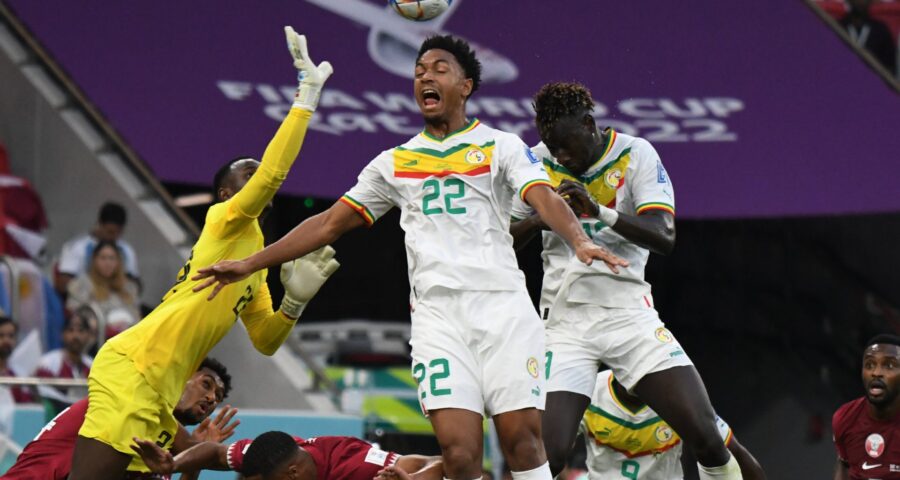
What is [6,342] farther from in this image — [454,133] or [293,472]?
[454,133]

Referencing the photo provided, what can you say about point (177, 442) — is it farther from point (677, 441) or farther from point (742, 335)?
point (742, 335)

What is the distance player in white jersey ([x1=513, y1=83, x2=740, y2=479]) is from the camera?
764 cm

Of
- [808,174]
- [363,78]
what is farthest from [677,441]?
[363,78]

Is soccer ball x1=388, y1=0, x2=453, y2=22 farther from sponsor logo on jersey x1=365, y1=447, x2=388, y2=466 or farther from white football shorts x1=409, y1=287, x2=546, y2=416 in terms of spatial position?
sponsor logo on jersey x1=365, y1=447, x2=388, y2=466

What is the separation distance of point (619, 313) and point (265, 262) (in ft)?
6.82

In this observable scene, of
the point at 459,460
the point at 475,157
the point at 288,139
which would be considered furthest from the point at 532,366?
the point at 288,139

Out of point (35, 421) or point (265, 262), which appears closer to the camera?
point (265, 262)

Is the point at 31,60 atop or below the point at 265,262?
atop

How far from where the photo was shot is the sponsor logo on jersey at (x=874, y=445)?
32.8 feet

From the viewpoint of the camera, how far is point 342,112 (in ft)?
47.9

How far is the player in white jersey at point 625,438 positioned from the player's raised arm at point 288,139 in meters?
2.89

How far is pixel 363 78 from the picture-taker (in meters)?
14.6

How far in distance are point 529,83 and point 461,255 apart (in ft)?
25.8

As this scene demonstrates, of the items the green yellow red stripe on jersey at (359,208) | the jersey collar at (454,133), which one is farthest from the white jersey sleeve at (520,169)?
the green yellow red stripe on jersey at (359,208)
